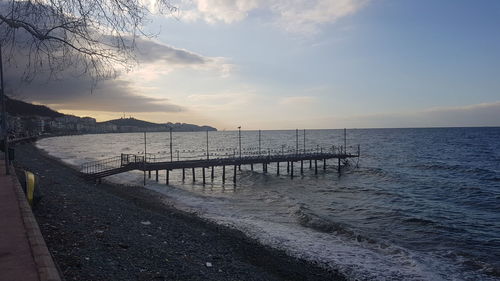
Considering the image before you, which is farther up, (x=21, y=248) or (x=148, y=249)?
(x=21, y=248)

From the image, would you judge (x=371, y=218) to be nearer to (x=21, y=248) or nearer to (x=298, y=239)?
(x=298, y=239)

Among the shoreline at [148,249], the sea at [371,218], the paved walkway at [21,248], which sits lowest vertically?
the sea at [371,218]

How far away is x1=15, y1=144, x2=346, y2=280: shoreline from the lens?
28.6 feet

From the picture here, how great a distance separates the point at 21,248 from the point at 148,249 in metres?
4.89

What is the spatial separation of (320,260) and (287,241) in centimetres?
262

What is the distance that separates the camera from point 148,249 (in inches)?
435

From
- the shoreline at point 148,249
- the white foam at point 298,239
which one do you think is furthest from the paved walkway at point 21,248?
the white foam at point 298,239

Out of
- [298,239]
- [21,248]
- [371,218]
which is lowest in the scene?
[371,218]

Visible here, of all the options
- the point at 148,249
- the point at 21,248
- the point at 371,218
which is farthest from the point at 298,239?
the point at 21,248

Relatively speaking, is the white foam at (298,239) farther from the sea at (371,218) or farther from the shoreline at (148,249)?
the shoreline at (148,249)

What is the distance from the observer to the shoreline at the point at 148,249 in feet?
28.6

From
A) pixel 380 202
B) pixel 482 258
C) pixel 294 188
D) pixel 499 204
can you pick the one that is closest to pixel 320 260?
pixel 482 258

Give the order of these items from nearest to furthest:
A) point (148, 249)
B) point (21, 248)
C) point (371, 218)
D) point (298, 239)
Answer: point (21, 248) → point (148, 249) → point (298, 239) → point (371, 218)

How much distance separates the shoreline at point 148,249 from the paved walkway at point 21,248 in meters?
0.84
